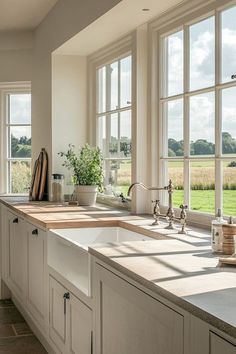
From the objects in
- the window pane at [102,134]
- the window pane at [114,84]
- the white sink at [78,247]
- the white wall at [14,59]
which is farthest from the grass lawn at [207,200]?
the white wall at [14,59]

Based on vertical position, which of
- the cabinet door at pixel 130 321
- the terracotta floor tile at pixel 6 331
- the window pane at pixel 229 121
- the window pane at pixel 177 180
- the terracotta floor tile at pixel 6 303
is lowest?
the terracotta floor tile at pixel 6 331

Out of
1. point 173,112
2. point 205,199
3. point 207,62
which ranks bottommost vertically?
point 205,199

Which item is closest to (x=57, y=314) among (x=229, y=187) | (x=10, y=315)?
(x=229, y=187)

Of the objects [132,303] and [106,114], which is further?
[106,114]

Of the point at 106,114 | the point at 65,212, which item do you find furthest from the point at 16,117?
the point at 65,212

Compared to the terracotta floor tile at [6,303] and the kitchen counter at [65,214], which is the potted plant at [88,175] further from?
the terracotta floor tile at [6,303]

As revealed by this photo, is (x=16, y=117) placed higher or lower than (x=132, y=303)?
higher

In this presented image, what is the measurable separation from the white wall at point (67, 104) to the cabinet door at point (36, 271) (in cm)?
120

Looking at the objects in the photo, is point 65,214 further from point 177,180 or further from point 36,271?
point 177,180

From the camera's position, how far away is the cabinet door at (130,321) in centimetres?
169

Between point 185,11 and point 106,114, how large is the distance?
1603mm

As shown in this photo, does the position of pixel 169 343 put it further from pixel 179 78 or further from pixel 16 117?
pixel 16 117

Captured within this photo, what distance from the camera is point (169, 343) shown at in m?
1.69

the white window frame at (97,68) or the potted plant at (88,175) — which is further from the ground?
the white window frame at (97,68)
